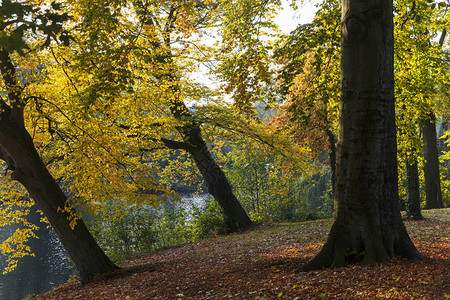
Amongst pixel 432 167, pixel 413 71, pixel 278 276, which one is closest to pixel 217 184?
pixel 413 71

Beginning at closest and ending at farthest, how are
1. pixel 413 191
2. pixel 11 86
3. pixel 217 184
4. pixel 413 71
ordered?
1. pixel 11 86
2. pixel 413 71
3. pixel 413 191
4. pixel 217 184

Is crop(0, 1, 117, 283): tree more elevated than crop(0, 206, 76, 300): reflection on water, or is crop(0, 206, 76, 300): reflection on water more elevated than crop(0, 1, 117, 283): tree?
crop(0, 1, 117, 283): tree

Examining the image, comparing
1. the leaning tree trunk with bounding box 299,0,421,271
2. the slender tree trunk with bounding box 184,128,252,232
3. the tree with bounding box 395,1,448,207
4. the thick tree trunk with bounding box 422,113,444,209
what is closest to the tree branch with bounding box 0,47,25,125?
the leaning tree trunk with bounding box 299,0,421,271

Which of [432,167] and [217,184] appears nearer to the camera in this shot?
[217,184]

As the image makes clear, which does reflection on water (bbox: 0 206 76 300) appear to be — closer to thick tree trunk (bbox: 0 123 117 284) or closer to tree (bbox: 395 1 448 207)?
thick tree trunk (bbox: 0 123 117 284)

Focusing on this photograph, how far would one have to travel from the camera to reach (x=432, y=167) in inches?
661

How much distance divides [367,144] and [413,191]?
7165mm

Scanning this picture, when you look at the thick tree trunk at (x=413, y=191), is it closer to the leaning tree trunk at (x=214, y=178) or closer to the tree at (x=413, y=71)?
the tree at (x=413, y=71)

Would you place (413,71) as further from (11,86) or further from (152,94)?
(11,86)

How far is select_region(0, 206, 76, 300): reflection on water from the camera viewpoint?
50.8 ft

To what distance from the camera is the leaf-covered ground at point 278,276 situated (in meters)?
3.97

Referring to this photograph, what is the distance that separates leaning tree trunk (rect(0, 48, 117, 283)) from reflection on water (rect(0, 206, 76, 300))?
688 centimetres

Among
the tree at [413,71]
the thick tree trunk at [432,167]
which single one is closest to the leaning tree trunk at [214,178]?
the tree at [413,71]

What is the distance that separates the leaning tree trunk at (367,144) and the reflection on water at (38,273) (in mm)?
12056
